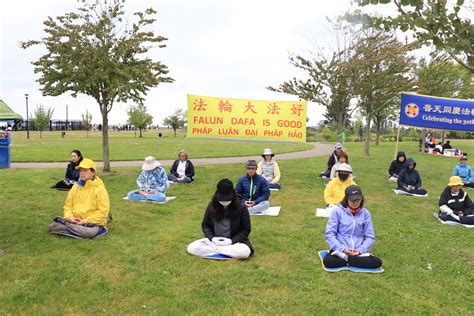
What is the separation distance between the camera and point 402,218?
8.98m

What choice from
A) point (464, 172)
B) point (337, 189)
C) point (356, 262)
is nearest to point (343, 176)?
point (337, 189)

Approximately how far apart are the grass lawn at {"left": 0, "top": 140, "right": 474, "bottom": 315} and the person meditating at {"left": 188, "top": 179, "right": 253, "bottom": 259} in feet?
0.62

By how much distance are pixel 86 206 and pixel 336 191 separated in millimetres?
5384

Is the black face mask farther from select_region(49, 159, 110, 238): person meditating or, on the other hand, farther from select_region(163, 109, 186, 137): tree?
select_region(163, 109, 186, 137): tree

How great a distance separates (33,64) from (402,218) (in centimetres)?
1217

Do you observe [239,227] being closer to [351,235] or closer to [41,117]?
[351,235]

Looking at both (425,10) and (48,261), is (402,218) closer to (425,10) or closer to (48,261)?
(425,10)

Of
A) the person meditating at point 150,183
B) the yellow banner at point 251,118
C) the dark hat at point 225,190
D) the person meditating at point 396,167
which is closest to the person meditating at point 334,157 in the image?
the yellow banner at point 251,118

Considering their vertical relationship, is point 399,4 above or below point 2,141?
above

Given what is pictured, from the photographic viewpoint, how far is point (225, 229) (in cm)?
617

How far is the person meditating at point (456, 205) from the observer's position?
8.45 m

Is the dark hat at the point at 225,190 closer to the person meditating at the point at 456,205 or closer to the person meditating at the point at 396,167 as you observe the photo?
the person meditating at the point at 456,205

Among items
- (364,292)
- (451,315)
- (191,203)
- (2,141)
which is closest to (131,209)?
(191,203)

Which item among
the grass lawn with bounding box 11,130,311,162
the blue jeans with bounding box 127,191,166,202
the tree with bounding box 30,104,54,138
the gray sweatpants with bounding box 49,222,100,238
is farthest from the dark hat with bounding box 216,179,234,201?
the tree with bounding box 30,104,54,138
